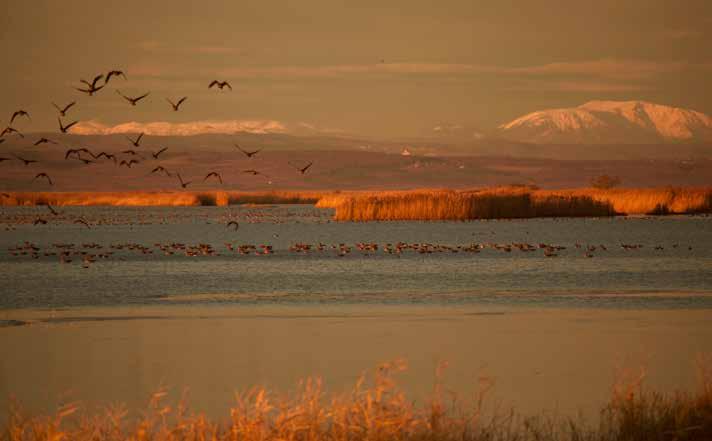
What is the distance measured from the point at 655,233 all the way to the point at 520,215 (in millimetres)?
12053

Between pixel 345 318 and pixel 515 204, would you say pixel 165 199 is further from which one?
pixel 345 318

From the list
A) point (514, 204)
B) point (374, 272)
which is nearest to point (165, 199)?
point (514, 204)

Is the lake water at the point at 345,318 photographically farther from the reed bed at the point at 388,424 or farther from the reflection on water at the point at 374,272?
the reed bed at the point at 388,424

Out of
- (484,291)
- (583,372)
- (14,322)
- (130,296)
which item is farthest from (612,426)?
(130,296)

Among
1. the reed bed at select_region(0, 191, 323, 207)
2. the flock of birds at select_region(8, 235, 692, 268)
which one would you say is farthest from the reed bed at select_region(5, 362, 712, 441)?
the reed bed at select_region(0, 191, 323, 207)

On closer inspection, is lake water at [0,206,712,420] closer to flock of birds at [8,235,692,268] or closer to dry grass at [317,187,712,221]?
flock of birds at [8,235,692,268]

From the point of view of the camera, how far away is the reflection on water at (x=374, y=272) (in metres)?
22.6

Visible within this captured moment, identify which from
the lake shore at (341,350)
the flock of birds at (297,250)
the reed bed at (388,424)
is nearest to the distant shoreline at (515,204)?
the flock of birds at (297,250)

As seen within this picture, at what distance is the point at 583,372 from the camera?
12.9 m

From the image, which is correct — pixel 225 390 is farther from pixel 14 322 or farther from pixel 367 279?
pixel 367 279

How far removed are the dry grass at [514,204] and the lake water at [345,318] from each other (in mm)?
18191

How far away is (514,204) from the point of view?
61.9m

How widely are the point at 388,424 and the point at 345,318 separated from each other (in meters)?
9.70

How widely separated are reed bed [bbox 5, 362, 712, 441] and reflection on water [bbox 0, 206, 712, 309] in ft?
35.2
